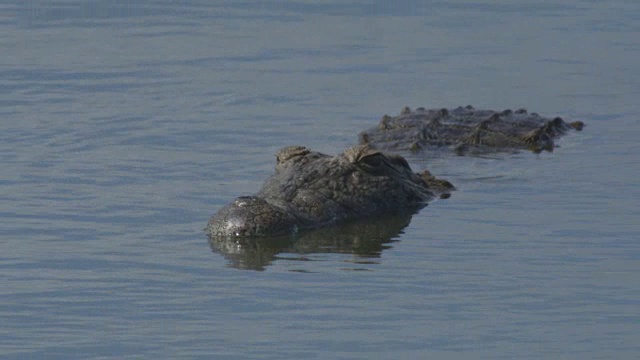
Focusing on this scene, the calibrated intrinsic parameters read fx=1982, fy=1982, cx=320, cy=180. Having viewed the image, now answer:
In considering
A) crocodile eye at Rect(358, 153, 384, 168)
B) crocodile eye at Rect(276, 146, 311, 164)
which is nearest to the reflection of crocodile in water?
crocodile eye at Rect(358, 153, 384, 168)

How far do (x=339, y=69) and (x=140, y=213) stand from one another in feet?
31.2

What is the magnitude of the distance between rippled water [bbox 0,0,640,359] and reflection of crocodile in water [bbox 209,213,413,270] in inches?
2.0

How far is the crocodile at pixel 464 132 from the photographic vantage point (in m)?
21.7

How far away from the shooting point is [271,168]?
20.5 m

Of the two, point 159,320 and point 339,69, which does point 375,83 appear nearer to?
point 339,69

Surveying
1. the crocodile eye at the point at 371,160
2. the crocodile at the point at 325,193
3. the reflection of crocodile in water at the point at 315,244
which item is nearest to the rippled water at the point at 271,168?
the reflection of crocodile in water at the point at 315,244

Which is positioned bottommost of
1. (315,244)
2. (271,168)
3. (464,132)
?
(315,244)

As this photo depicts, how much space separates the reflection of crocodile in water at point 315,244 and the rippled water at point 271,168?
5 centimetres

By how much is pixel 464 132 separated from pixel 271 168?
2591mm

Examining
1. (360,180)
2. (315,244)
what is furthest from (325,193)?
(315,244)

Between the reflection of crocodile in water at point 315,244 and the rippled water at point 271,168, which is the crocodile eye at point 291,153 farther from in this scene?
the reflection of crocodile in water at point 315,244

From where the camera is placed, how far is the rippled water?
13930 millimetres

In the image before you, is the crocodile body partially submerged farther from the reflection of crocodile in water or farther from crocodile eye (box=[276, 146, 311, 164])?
the reflection of crocodile in water

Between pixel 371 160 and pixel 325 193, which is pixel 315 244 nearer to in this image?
pixel 325 193
